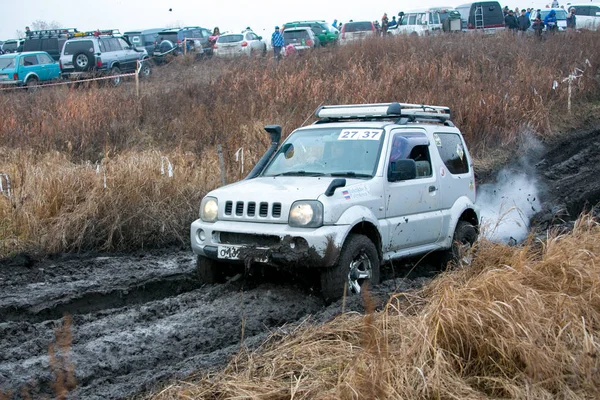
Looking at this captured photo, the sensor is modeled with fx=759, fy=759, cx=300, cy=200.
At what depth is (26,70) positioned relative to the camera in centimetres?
2856

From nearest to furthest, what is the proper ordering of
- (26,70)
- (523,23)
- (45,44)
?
(26,70) < (45,44) < (523,23)

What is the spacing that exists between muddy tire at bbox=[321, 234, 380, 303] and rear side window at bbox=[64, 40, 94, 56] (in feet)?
80.8

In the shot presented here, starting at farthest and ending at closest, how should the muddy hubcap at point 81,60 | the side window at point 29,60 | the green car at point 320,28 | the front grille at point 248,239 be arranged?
the green car at point 320,28 < the muddy hubcap at point 81,60 < the side window at point 29,60 < the front grille at point 248,239

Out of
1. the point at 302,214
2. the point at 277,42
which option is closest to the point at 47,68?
the point at 277,42

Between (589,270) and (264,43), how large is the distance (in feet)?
102

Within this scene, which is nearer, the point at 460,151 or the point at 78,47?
the point at 460,151

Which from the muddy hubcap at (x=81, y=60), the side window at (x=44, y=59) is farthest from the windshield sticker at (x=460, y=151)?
the side window at (x=44, y=59)

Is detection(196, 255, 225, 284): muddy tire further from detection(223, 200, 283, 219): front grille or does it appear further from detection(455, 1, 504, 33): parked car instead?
detection(455, 1, 504, 33): parked car

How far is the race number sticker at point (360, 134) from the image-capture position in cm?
848

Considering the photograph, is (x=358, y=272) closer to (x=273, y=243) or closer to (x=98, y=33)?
(x=273, y=243)

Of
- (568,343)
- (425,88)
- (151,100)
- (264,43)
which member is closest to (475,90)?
(425,88)

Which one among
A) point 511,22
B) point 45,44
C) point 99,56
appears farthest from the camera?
point 511,22

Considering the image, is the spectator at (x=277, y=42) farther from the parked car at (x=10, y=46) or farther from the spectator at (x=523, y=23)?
the parked car at (x=10, y=46)

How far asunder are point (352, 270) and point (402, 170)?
125cm
